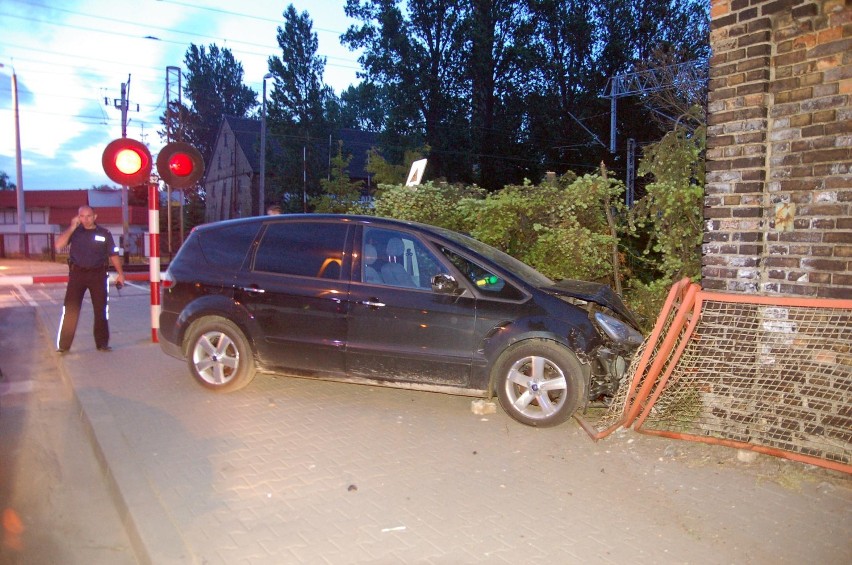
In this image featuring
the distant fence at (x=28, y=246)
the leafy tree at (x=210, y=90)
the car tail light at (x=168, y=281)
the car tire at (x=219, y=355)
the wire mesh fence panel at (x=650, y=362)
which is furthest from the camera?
the leafy tree at (x=210, y=90)

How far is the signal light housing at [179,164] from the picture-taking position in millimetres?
8703

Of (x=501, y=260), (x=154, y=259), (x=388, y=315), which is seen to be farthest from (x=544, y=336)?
(x=154, y=259)

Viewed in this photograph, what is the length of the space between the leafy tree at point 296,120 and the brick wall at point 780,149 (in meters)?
33.3

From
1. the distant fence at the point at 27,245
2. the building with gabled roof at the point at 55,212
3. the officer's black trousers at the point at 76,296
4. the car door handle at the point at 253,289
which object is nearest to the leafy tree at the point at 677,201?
the car door handle at the point at 253,289

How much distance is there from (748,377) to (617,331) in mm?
1145

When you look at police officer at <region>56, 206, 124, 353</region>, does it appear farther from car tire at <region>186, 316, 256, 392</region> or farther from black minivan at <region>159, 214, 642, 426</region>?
car tire at <region>186, 316, 256, 392</region>

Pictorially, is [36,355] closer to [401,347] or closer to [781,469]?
[401,347]

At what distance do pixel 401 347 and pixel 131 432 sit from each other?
2.27 meters

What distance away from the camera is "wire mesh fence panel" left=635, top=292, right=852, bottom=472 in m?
4.21

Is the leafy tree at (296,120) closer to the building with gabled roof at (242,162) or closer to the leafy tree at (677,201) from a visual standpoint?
the building with gabled roof at (242,162)

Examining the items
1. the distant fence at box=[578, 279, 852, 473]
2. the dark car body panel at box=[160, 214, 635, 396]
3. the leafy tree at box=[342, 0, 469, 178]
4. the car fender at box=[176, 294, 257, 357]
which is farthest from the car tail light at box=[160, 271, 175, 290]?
the leafy tree at box=[342, 0, 469, 178]

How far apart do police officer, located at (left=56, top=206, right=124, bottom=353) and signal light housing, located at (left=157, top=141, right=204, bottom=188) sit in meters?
1.08

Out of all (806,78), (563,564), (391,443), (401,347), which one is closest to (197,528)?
(391,443)

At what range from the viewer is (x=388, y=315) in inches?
224
